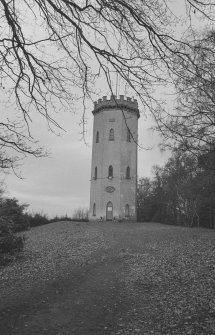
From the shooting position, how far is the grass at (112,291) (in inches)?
360

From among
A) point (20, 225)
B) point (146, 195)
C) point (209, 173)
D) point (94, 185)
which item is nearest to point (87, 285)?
point (209, 173)

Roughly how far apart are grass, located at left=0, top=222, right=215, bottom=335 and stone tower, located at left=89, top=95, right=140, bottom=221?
20439 mm

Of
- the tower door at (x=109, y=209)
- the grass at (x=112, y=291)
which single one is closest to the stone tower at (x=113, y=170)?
the tower door at (x=109, y=209)

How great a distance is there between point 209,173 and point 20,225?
731 inches

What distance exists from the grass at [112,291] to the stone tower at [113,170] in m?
20.4

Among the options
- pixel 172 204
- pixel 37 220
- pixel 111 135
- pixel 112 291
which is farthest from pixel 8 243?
pixel 172 204

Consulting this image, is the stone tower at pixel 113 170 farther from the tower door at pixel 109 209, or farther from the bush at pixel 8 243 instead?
the bush at pixel 8 243

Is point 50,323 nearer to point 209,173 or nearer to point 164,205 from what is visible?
point 209,173

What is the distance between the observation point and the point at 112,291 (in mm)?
12086

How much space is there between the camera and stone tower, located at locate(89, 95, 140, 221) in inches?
1619

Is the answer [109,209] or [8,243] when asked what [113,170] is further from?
Result: [8,243]

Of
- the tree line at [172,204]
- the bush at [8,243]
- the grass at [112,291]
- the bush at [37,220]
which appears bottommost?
the grass at [112,291]

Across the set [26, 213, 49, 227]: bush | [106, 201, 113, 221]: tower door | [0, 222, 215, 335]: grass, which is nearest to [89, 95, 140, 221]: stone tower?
[106, 201, 113, 221]: tower door

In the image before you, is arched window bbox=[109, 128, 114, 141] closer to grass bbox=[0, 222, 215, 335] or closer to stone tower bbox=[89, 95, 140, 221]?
stone tower bbox=[89, 95, 140, 221]
